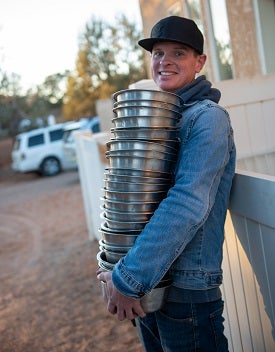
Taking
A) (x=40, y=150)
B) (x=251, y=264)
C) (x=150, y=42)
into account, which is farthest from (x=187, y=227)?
(x=40, y=150)

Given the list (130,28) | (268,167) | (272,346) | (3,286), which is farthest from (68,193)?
(130,28)

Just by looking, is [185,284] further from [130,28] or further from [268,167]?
[130,28]

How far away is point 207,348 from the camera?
1.79 m

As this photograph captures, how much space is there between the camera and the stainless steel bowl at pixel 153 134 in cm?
171

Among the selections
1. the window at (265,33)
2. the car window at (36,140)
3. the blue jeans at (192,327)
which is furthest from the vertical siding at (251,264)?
the car window at (36,140)

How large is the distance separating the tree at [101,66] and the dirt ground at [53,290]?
57.3 ft

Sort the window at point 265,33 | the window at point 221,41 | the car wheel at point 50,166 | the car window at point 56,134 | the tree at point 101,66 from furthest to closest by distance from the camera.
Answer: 1. the tree at point 101,66
2. the car wheel at point 50,166
3. the car window at point 56,134
4. the window at point 221,41
5. the window at point 265,33

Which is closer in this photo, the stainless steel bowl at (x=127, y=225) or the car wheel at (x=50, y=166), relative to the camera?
the stainless steel bowl at (x=127, y=225)

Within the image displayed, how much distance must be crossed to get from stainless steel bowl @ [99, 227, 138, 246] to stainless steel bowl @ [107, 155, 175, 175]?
0.26 m

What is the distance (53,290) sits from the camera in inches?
209

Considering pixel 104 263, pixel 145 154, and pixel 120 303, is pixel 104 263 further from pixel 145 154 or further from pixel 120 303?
pixel 145 154

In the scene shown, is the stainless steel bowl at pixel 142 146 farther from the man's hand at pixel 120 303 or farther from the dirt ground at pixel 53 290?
the dirt ground at pixel 53 290

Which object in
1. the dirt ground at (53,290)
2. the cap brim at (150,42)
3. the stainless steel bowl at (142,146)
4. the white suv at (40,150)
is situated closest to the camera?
the stainless steel bowl at (142,146)

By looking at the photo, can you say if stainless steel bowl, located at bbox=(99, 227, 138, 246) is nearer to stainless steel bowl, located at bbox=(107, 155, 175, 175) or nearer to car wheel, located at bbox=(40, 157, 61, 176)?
stainless steel bowl, located at bbox=(107, 155, 175, 175)
